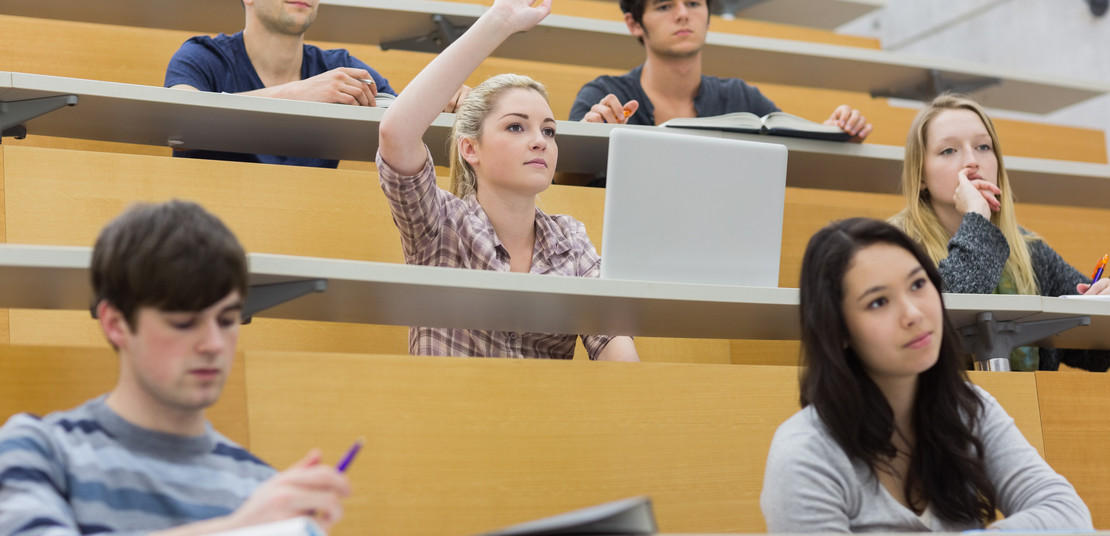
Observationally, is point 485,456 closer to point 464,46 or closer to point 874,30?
point 464,46

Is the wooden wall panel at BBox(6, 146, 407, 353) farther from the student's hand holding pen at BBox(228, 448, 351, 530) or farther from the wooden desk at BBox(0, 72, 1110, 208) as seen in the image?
the student's hand holding pen at BBox(228, 448, 351, 530)

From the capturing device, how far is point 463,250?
1.76 metres

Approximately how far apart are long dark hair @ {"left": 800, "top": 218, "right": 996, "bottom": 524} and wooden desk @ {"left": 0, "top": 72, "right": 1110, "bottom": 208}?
886 mm

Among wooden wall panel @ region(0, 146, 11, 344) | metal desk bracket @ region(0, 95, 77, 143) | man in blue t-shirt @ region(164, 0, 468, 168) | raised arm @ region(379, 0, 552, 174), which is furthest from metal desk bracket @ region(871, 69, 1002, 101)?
wooden wall panel @ region(0, 146, 11, 344)

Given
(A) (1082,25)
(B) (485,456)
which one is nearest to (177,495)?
(B) (485,456)

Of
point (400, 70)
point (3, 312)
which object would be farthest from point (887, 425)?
point (400, 70)

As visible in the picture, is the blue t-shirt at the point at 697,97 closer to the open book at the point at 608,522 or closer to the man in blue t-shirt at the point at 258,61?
the man in blue t-shirt at the point at 258,61

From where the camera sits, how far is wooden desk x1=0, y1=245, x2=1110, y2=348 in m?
1.22

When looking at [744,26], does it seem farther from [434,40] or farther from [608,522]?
[608,522]

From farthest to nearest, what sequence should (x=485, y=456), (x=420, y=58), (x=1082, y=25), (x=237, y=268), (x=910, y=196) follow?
(x=1082, y=25)
(x=420, y=58)
(x=910, y=196)
(x=485, y=456)
(x=237, y=268)

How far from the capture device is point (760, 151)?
1.53 m

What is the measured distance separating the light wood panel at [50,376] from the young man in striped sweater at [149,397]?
0.21 m

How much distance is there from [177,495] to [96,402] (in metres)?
0.11

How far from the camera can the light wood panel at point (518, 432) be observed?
129 cm
